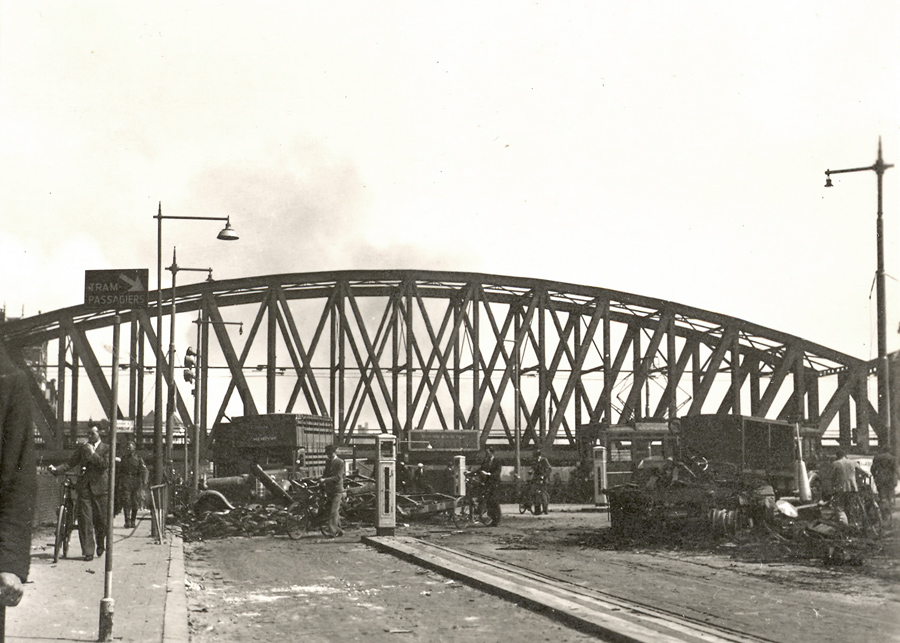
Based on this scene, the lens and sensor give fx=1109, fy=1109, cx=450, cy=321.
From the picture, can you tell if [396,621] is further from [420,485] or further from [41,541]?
[420,485]

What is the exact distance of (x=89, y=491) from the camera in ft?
52.2

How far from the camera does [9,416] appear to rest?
4.05 metres

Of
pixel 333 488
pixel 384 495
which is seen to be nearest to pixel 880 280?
pixel 384 495

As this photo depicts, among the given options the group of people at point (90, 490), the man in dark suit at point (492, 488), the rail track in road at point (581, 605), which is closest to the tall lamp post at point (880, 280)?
the man in dark suit at point (492, 488)

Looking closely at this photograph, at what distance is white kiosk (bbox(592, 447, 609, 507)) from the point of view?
36.1 meters

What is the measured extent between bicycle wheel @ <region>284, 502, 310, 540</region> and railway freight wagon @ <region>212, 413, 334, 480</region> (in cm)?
1176

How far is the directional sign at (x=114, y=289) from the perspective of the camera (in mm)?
9547

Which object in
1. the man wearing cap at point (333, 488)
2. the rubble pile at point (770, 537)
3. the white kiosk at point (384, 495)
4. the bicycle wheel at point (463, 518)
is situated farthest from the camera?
the bicycle wheel at point (463, 518)

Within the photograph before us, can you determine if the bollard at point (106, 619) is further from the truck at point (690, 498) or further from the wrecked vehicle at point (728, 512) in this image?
the truck at point (690, 498)

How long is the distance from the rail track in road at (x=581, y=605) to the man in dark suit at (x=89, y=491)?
15.0 ft

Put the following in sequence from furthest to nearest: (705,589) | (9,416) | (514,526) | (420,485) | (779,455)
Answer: (420,485)
(779,455)
(514,526)
(705,589)
(9,416)

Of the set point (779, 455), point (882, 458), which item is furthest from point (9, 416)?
point (779, 455)

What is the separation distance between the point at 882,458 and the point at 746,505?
381 cm

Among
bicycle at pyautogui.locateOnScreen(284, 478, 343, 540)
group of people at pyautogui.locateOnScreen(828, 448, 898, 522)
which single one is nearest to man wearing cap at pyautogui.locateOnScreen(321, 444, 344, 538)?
bicycle at pyautogui.locateOnScreen(284, 478, 343, 540)
